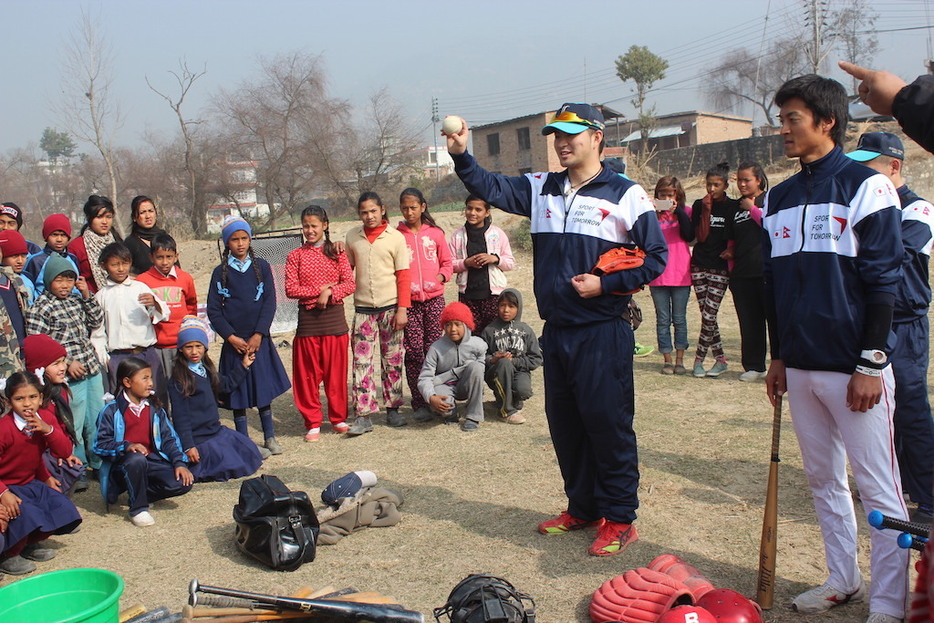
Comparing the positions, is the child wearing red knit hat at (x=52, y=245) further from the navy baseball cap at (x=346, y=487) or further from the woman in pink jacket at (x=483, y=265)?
the woman in pink jacket at (x=483, y=265)

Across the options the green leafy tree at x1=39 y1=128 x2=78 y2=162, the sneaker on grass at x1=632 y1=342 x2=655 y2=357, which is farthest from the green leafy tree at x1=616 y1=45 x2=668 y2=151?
the green leafy tree at x1=39 y1=128 x2=78 y2=162

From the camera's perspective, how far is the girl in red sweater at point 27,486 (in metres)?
4.33

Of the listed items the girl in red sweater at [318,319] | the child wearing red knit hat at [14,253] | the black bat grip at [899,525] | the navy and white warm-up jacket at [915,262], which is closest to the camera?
the black bat grip at [899,525]

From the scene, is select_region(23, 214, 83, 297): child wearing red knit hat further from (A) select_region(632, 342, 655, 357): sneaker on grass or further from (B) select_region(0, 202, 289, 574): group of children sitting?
(A) select_region(632, 342, 655, 357): sneaker on grass

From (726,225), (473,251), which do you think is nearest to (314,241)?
(473,251)

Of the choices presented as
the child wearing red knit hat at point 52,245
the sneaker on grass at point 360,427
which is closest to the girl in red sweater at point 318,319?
the sneaker on grass at point 360,427

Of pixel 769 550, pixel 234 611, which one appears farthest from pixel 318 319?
pixel 769 550

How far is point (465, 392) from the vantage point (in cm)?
675

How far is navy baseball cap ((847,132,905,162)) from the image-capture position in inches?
151

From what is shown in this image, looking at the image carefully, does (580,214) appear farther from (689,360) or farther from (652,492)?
(689,360)

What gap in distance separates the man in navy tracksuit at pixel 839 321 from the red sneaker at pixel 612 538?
0.96 metres

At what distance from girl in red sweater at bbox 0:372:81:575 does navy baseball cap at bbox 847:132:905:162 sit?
15.3 feet

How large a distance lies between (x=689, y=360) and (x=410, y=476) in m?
4.40

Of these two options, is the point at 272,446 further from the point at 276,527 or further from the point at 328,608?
the point at 328,608
